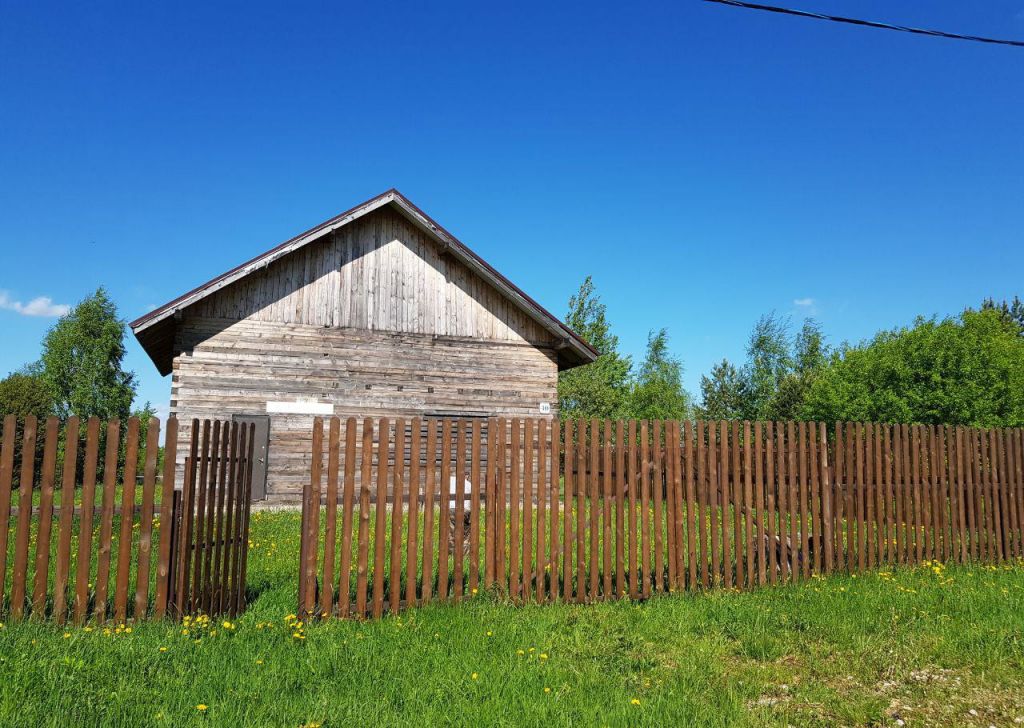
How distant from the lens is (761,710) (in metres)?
4.31

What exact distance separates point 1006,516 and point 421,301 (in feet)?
39.9

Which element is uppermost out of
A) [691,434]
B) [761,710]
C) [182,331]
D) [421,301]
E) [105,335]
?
[105,335]

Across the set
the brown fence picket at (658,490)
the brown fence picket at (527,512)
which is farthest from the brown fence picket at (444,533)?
the brown fence picket at (658,490)

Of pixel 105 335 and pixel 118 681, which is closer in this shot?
pixel 118 681

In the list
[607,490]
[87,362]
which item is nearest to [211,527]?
[607,490]

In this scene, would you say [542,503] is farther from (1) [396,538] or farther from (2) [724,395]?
(2) [724,395]

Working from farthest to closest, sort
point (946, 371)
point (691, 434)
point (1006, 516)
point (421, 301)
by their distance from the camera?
point (946, 371) → point (421, 301) → point (1006, 516) → point (691, 434)

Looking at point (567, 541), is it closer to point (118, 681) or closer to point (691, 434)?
point (691, 434)

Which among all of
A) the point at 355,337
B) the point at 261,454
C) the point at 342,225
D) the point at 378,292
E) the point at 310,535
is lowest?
the point at 310,535

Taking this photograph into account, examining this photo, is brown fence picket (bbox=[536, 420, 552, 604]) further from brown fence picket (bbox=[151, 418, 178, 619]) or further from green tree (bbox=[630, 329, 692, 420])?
green tree (bbox=[630, 329, 692, 420])

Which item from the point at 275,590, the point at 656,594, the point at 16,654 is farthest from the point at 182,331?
the point at 656,594

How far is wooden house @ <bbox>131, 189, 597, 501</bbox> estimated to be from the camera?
47.9 ft

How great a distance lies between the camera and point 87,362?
4528 cm

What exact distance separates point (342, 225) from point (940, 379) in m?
32.2
